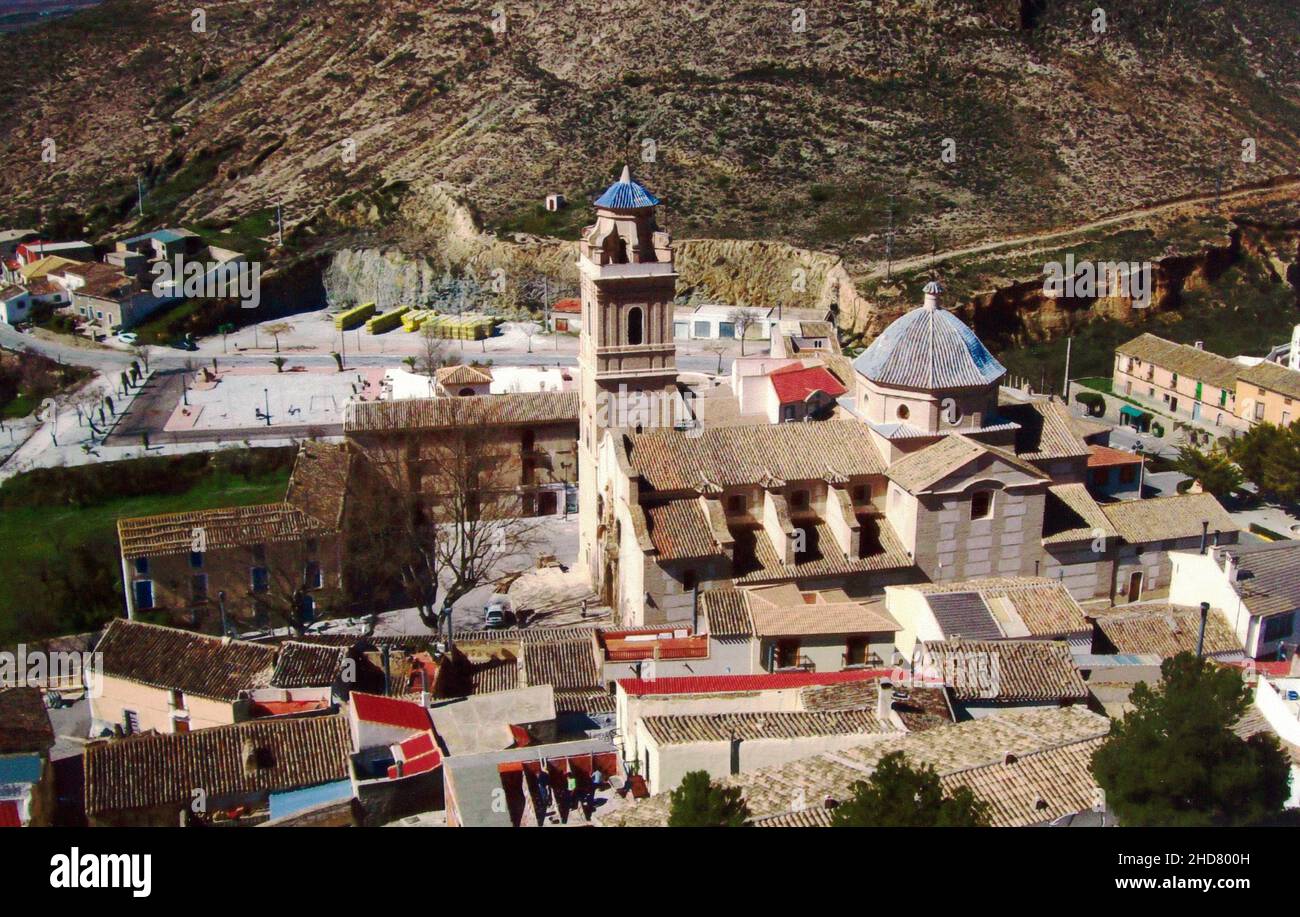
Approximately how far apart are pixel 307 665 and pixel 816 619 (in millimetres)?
11021

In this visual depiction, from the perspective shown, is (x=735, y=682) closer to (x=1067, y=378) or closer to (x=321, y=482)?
(x=321, y=482)

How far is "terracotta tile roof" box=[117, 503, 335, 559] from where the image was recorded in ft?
120

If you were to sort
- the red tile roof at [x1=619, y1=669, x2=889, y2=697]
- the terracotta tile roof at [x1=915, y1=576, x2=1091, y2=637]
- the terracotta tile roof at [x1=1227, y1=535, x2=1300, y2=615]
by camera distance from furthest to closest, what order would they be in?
1. the terracotta tile roof at [x1=1227, y1=535, x2=1300, y2=615]
2. the terracotta tile roof at [x1=915, y1=576, x2=1091, y2=637]
3. the red tile roof at [x1=619, y1=669, x2=889, y2=697]

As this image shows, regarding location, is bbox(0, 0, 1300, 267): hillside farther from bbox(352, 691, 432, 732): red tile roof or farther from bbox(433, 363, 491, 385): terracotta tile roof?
bbox(352, 691, 432, 732): red tile roof

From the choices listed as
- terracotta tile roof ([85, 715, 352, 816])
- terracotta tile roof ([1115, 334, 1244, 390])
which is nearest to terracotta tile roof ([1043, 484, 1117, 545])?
terracotta tile roof ([85, 715, 352, 816])

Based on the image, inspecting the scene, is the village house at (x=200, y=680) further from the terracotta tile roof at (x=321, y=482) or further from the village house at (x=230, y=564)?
the terracotta tile roof at (x=321, y=482)

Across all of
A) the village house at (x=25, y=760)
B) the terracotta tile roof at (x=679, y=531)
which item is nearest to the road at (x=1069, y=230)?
the terracotta tile roof at (x=679, y=531)

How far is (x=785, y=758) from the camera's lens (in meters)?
22.7

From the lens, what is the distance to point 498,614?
36.6 m

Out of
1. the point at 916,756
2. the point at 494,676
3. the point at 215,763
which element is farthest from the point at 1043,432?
the point at 215,763

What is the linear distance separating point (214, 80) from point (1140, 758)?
10217 centimetres

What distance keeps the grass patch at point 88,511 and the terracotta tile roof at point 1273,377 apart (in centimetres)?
3409

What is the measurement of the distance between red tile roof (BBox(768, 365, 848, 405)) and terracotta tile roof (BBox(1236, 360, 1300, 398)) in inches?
681

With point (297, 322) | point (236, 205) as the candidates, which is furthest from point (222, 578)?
point (236, 205)
